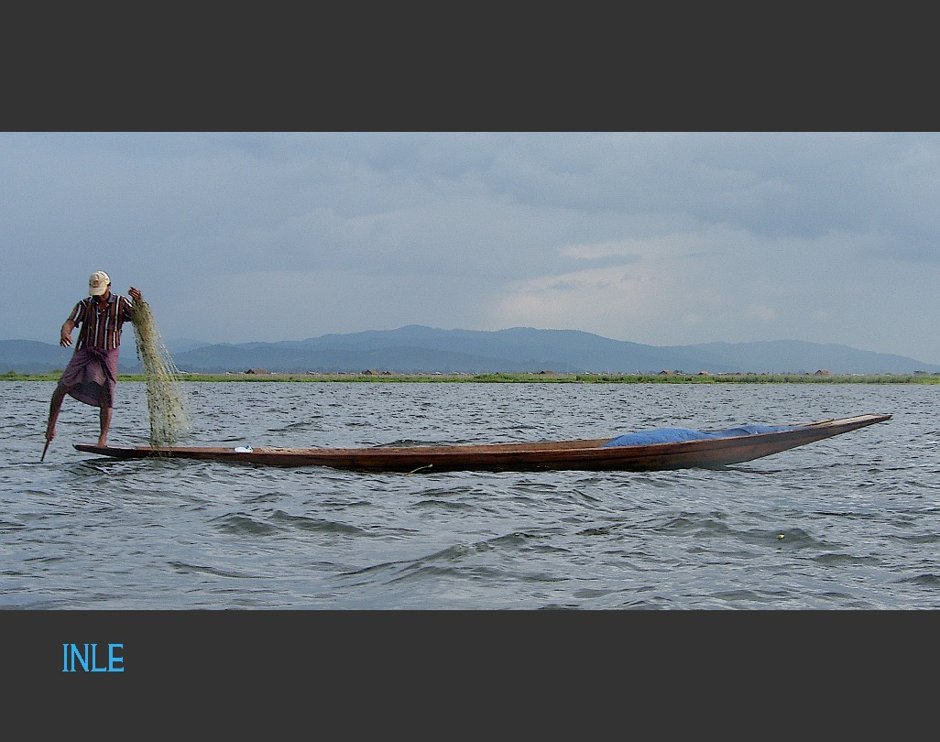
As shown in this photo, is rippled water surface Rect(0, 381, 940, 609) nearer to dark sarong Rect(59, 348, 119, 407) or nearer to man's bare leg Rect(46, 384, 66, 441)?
man's bare leg Rect(46, 384, 66, 441)

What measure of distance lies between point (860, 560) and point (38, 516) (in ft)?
24.9

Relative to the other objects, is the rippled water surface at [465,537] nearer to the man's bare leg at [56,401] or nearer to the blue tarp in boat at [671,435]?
the blue tarp in boat at [671,435]

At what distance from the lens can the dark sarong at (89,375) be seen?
34.4 ft

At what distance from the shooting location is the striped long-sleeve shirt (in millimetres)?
10422

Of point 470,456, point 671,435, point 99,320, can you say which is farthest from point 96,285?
point 671,435

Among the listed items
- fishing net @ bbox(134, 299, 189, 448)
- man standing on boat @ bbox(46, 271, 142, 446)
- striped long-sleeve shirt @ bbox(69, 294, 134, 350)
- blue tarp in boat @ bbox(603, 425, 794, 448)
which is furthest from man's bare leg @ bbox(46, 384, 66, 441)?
blue tarp in boat @ bbox(603, 425, 794, 448)

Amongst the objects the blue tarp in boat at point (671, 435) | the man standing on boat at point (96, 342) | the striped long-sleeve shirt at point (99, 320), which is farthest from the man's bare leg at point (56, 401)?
the blue tarp in boat at point (671, 435)

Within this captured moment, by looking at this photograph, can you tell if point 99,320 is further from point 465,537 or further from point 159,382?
point 465,537

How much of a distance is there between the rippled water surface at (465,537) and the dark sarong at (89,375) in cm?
106

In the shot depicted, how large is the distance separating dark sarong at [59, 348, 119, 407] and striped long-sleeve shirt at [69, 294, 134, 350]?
10 centimetres

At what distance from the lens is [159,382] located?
37.7ft

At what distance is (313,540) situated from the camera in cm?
835

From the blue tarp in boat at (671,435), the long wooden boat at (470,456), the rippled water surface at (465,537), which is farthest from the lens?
the blue tarp in boat at (671,435)

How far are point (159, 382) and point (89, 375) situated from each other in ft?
3.62
